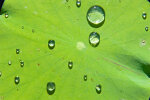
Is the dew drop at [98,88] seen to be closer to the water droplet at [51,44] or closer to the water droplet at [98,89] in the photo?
the water droplet at [98,89]

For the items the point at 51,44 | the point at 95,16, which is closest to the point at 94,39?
the point at 95,16

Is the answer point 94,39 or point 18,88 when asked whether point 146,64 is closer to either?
point 94,39

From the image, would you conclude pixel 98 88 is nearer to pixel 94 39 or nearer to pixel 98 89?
pixel 98 89

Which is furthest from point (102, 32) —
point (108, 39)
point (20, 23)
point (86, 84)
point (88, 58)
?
point (20, 23)

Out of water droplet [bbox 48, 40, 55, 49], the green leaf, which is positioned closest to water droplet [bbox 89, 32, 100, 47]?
the green leaf

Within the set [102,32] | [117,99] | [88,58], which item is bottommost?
[117,99]
